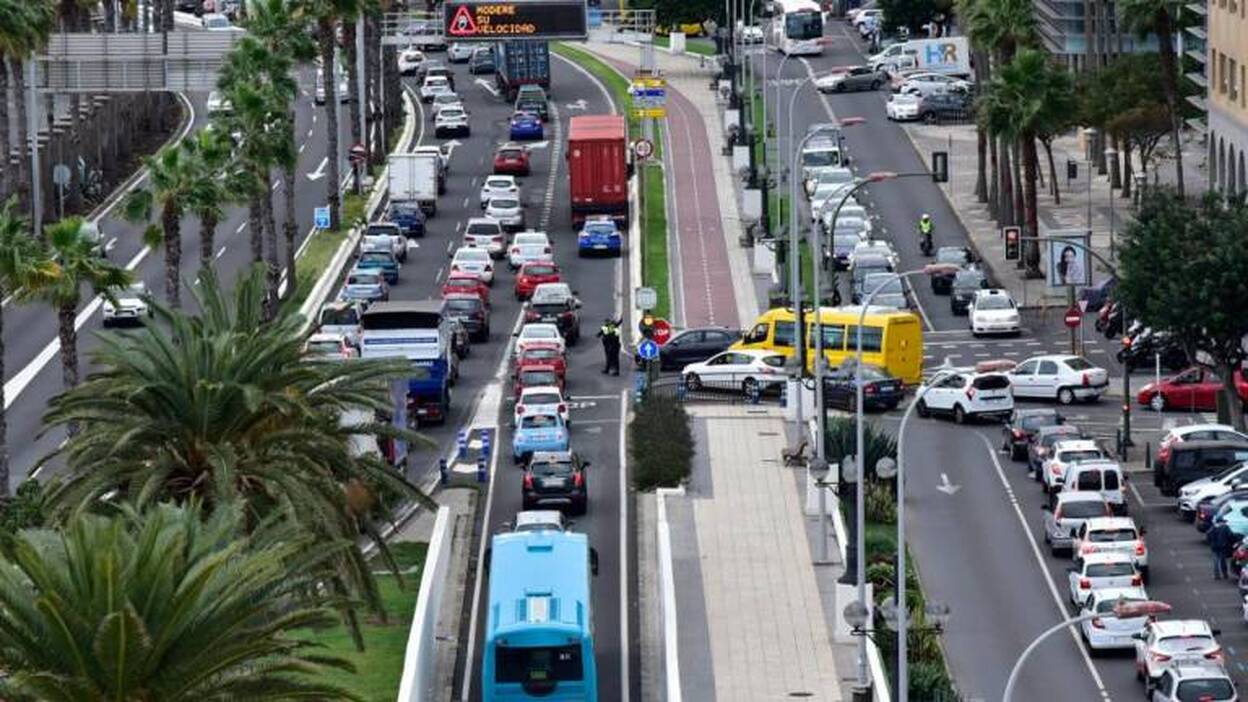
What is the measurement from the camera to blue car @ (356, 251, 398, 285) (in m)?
114

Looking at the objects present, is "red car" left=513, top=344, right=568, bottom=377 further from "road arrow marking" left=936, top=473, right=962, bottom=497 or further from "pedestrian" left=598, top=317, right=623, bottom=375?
"road arrow marking" left=936, top=473, right=962, bottom=497

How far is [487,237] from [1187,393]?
33.3 metres

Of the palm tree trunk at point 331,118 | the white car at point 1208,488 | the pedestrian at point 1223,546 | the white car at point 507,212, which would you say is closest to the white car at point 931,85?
the white car at point 507,212

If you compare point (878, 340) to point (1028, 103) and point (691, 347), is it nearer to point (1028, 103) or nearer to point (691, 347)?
point (691, 347)

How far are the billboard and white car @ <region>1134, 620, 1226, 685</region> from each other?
82.5 meters

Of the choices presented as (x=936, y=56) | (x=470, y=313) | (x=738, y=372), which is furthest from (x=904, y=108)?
(x=738, y=372)

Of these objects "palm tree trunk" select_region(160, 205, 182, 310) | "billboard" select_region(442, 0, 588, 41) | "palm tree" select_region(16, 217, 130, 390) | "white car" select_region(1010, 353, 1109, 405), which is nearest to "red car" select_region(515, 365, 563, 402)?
"palm tree trunk" select_region(160, 205, 182, 310)

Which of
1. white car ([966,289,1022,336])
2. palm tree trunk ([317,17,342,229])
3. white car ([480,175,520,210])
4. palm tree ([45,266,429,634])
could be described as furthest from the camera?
white car ([480,175,520,210])

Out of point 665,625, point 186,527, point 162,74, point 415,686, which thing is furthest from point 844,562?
point 162,74

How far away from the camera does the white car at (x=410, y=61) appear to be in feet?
571

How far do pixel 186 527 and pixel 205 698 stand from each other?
2.68m

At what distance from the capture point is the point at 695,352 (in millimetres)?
100812

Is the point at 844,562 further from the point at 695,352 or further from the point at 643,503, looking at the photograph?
the point at 695,352

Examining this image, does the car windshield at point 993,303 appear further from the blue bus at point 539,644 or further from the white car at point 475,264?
the blue bus at point 539,644
